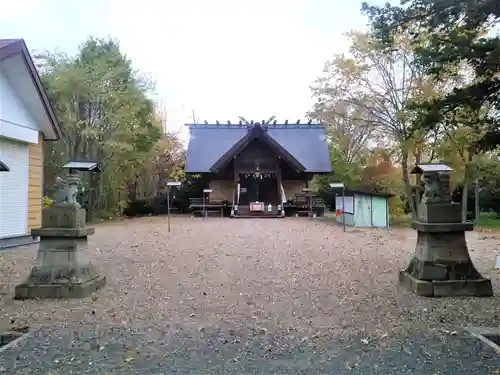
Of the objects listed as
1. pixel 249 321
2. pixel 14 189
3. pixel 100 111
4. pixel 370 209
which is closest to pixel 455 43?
pixel 249 321

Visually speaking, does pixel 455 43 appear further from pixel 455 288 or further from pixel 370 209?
pixel 370 209

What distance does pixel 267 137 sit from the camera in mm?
23688

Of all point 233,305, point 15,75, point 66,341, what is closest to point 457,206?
point 233,305

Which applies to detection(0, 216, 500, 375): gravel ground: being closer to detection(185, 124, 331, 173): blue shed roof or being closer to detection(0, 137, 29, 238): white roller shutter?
detection(0, 137, 29, 238): white roller shutter

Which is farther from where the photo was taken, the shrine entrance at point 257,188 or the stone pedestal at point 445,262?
the shrine entrance at point 257,188

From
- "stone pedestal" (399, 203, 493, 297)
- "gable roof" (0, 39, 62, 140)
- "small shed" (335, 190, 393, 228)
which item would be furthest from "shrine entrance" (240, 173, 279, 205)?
"stone pedestal" (399, 203, 493, 297)

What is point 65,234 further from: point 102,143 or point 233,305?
point 102,143

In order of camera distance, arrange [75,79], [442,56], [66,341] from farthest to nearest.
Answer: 1. [75,79]
2. [442,56]
3. [66,341]

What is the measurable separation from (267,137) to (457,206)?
1746 cm

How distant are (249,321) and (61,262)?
293 cm

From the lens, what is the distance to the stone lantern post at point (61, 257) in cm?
627

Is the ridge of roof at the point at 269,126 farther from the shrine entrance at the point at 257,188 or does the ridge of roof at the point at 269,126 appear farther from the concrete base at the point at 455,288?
the concrete base at the point at 455,288

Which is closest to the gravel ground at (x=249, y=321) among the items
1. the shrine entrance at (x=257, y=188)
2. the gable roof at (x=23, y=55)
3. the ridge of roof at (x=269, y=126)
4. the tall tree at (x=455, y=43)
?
the tall tree at (x=455, y=43)

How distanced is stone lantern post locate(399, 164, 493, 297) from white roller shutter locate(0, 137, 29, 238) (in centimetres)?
978
